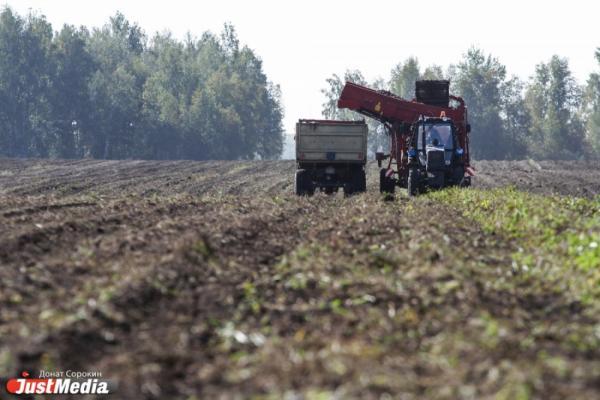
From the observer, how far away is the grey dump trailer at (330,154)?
1061 inches

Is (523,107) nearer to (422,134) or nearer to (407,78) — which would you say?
(407,78)

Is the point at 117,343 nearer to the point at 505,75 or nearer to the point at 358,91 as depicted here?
the point at 358,91

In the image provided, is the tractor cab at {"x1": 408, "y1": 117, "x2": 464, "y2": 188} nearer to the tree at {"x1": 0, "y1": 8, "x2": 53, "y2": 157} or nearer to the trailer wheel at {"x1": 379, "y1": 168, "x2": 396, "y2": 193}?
the trailer wheel at {"x1": 379, "y1": 168, "x2": 396, "y2": 193}

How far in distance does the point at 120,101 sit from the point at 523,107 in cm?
5664

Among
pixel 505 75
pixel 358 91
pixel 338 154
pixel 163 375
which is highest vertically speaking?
pixel 505 75

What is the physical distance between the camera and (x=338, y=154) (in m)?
27.2

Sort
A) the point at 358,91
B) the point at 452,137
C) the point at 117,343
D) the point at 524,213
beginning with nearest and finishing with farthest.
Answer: the point at 117,343 → the point at 524,213 → the point at 452,137 → the point at 358,91

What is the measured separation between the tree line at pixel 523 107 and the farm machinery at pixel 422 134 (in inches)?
3228

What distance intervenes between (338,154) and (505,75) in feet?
313

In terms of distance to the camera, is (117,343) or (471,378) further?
(117,343)

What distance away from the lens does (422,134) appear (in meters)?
26.0

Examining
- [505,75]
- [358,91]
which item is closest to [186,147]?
[505,75]

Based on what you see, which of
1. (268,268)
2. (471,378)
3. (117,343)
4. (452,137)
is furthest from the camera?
(452,137)

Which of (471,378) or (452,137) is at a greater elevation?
(452,137)
